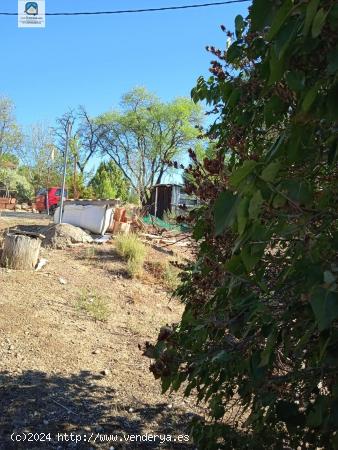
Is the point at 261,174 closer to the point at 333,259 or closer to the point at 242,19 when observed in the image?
the point at 333,259

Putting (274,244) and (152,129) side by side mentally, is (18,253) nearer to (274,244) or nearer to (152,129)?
(274,244)

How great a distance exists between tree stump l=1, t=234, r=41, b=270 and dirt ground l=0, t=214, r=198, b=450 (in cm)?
24

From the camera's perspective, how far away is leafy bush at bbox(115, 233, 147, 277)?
27.7 feet

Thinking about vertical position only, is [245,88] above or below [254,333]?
above

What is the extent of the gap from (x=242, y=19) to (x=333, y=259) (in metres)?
1.34

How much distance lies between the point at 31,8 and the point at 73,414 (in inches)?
340

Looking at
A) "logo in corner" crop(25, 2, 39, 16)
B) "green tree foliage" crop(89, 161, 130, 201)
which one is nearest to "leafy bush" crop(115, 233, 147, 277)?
"logo in corner" crop(25, 2, 39, 16)

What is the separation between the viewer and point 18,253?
7.75m

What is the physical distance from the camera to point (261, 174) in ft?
2.53

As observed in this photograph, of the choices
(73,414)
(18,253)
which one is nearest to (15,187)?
(18,253)

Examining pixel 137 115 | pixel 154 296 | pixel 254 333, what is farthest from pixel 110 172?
pixel 254 333

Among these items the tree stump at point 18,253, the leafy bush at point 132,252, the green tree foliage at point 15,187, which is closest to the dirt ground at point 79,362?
the tree stump at point 18,253

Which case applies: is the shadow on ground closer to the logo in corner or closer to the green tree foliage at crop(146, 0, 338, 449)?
the green tree foliage at crop(146, 0, 338, 449)

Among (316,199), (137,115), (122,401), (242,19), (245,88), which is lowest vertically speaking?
(122,401)
